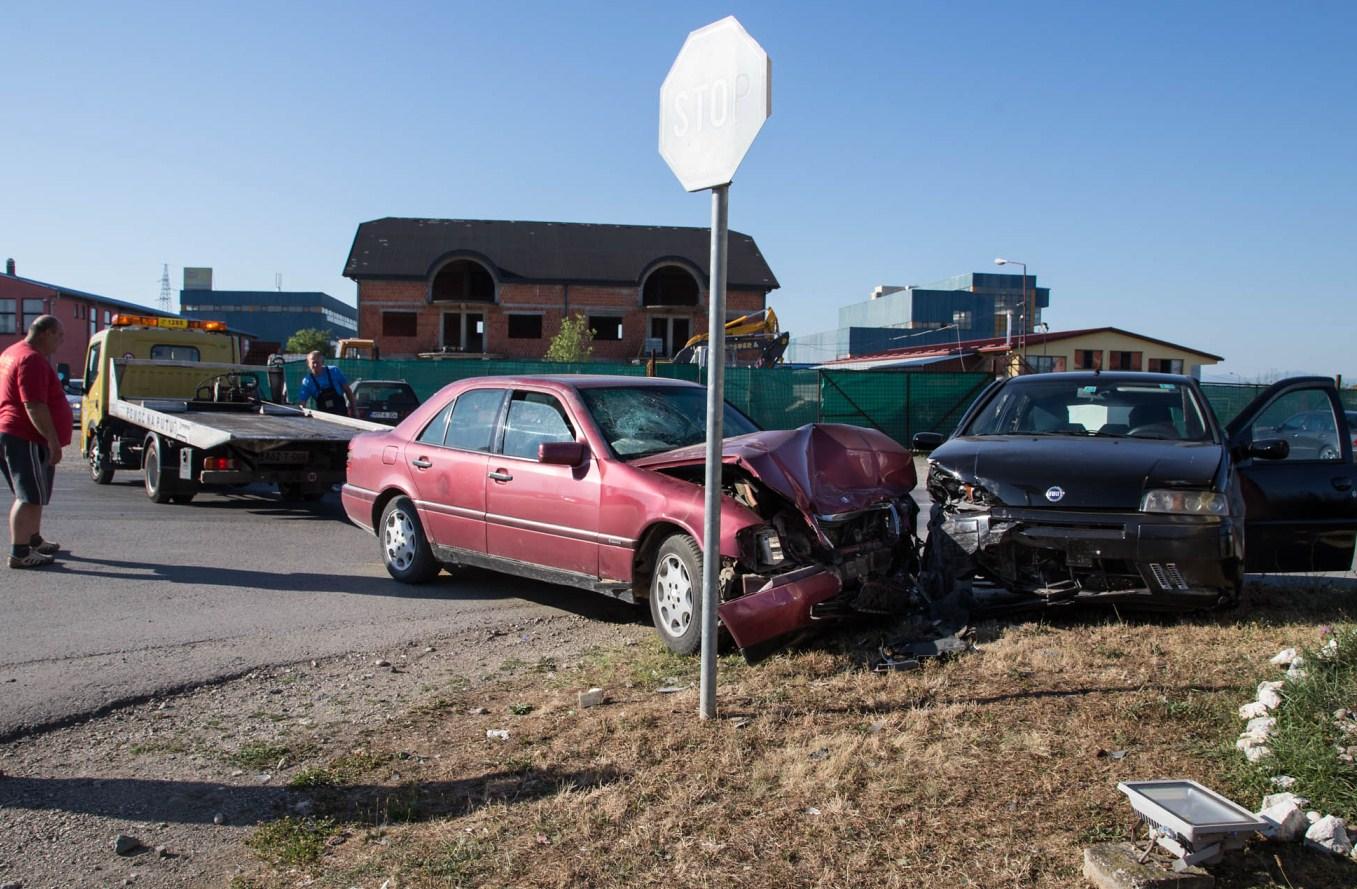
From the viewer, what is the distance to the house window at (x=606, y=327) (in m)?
50.0

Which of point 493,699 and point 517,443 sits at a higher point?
point 517,443

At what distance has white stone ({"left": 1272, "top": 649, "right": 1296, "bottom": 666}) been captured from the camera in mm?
4923

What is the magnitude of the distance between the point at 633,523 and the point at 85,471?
14082 millimetres

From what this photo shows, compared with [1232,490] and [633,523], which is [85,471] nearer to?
[633,523]

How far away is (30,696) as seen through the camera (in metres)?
5.12

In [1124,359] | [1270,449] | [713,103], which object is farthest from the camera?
[1124,359]

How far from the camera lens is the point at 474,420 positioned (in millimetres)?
7625

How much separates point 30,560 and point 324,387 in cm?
679

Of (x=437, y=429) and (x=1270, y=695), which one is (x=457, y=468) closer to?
(x=437, y=429)

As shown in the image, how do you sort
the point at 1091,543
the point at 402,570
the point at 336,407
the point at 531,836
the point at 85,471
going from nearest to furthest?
the point at 531,836 < the point at 1091,543 < the point at 402,570 < the point at 336,407 < the point at 85,471

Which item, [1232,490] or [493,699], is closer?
[493,699]

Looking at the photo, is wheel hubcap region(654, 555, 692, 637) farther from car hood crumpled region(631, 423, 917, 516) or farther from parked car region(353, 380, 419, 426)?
parked car region(353, 380, 419, 426)

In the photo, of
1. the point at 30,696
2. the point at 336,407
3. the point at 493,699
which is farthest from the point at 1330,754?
the point at 336,407

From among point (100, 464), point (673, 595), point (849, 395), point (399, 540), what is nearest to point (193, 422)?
point (100, 464)
